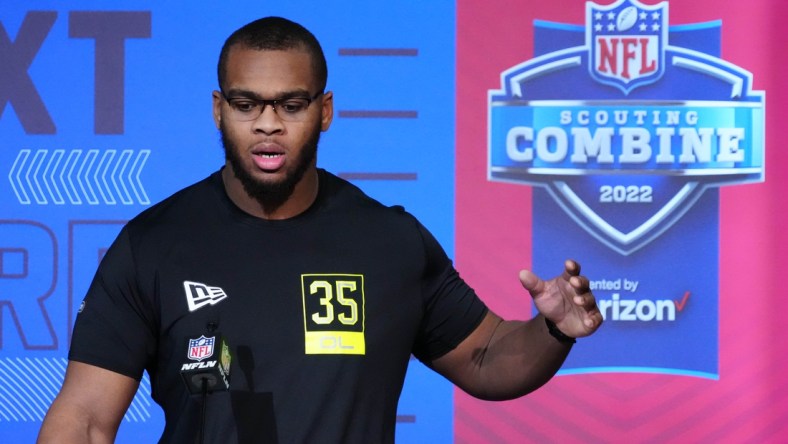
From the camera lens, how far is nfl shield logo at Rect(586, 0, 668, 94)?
11.1 ft

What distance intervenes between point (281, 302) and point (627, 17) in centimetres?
190

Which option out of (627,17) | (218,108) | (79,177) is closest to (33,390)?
(79,177)

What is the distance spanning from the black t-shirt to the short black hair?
222 mm

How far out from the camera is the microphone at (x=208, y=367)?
5.20 feet

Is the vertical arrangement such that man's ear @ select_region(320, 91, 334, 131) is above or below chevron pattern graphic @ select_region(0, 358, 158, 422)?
above

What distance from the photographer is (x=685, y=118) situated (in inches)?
132

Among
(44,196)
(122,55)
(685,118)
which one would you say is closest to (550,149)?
(685,118)

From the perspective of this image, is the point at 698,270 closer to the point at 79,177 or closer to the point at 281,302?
the point at 281,302

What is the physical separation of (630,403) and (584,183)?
70 cm

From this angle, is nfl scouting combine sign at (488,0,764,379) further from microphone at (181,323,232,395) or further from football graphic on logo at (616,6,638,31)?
microphone at (181,323,232,395)

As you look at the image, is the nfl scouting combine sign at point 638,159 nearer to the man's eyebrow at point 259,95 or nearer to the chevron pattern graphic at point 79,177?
the chevron pattern graphic at point 79,177

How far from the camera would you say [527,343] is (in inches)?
79.3

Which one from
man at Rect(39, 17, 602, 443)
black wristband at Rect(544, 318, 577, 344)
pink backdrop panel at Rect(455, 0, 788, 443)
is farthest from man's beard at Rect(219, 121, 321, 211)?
pink backdrop panel at Rect(455, 0, 788, 443)

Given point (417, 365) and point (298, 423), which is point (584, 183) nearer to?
point (417, 365)
